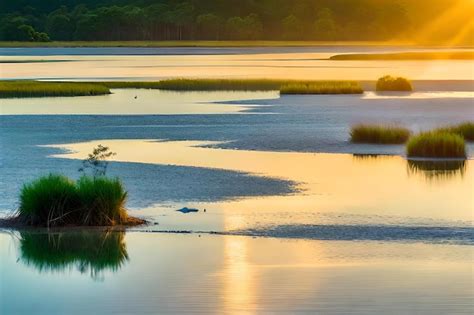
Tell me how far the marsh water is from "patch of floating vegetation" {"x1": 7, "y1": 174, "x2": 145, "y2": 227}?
0.53m

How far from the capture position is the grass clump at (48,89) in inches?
2274

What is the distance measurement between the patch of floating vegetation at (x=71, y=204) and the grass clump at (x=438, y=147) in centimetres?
1220

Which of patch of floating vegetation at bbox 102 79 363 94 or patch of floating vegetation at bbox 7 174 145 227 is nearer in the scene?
patch of floating vegetation at bbox 7 174 145 227

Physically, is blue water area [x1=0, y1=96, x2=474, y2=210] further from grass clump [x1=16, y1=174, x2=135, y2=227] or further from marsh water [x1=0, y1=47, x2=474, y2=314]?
grass clump [x1=16, y1=174, x2=135, y2=227]

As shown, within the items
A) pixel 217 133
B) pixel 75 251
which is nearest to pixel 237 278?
pixel 75 251

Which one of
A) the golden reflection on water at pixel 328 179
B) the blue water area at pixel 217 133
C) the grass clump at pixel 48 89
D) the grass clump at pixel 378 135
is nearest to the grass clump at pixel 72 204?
the blue water area at pixel 217 133

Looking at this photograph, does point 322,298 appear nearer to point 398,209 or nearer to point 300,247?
point 300,247

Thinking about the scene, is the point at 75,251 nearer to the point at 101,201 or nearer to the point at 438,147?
the point at 101,201

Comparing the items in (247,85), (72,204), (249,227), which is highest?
(247,85)

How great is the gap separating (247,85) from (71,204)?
151 feet

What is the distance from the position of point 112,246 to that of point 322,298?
4.73 meters

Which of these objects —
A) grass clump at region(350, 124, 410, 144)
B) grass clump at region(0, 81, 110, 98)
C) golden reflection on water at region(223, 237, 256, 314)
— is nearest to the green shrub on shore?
grass clump at region(350, 124, 410, 144)

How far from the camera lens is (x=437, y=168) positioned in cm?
2766

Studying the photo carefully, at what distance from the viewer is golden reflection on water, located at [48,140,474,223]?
21.4m
